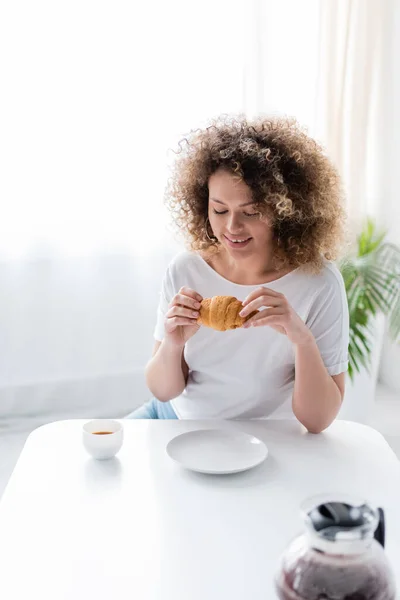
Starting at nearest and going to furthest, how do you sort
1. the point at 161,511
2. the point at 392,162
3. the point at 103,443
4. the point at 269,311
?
the point at 161,511
the point at 103,443
the point at 269,311
the point at 392,162

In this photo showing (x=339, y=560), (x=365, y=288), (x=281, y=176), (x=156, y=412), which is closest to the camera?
(x=339, y=560)

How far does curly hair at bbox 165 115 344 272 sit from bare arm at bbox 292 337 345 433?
0.22 metres

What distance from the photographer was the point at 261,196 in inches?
58.0

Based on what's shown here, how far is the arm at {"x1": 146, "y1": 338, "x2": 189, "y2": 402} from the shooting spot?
1526mm

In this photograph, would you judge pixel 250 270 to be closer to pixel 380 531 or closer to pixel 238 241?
pixel 238 241

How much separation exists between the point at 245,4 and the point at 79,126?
862 mm

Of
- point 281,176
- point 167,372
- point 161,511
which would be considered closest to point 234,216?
point 281,176

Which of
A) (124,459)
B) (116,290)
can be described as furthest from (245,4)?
(124,459)

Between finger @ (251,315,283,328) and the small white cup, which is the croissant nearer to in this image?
finger @ (251,315,283,328)

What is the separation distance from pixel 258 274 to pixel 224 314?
0.86 ft

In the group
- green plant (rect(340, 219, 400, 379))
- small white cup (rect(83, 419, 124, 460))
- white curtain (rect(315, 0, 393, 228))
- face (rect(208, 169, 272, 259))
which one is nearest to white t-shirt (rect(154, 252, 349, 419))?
face (rect(208, 169, 272, 259))

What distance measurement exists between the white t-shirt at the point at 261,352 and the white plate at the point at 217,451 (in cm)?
23

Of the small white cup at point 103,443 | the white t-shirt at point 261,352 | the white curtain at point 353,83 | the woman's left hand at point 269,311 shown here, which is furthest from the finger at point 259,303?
the white curtain at point 353,83

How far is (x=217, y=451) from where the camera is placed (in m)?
1.27
